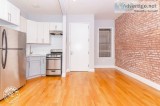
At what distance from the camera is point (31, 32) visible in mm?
5727

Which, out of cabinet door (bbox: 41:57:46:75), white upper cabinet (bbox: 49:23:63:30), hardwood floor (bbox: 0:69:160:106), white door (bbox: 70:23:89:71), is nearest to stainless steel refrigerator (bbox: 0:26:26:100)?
hardwood floor (bbox: 0:69:160:106)

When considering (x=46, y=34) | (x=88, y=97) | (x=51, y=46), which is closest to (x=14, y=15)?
(x=46, y=34)

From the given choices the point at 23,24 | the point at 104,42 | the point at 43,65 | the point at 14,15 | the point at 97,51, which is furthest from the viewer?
the point at 104,42

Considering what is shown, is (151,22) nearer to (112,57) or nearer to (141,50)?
(141,50)

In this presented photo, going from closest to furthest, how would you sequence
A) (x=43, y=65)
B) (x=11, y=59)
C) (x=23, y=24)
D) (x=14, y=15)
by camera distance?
(x=11, y=59)
(x=14, y=15)
(x=23, y=24)
(x=43, y=65)

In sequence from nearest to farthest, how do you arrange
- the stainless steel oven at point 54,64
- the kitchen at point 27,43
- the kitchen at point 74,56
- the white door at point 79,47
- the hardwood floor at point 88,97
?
the hardwood floor at point 88,97, the kitchen at point 74,56, the kitchen at point 27,43, the stainless steel oven at point 54,64, the white door at point 79,47

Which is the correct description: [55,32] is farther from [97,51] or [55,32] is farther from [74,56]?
[97,51]

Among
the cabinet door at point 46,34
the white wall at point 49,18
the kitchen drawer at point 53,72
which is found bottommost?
the kitchen drawer at point 53,72

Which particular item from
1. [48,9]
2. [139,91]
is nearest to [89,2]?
[48,9]

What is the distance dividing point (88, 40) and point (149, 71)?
347 centimetres

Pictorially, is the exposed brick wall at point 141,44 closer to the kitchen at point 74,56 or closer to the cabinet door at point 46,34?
the kitchen at point 74,56

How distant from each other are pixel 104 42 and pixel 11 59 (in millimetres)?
5893

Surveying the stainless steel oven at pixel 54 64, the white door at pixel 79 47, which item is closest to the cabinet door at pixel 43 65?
the stainless steel oven at pixel 54 64

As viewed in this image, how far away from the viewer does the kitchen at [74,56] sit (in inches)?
128
